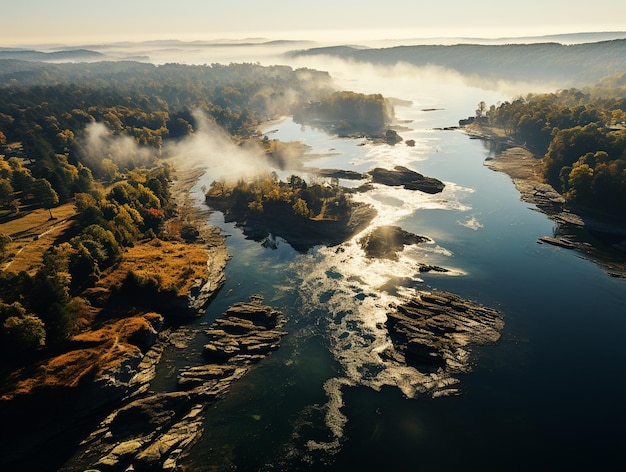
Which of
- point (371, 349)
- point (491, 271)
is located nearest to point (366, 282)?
point (371, 349)

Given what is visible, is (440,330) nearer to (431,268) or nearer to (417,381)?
(417,381)

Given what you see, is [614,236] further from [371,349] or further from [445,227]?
[371,349]

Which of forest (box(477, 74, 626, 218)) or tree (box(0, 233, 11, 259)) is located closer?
tree (box(0, 233, 11, 259))

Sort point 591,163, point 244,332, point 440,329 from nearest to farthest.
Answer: point 440,329 → point 244,332 → point 591,163

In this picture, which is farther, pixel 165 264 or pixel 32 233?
pixel 32 233

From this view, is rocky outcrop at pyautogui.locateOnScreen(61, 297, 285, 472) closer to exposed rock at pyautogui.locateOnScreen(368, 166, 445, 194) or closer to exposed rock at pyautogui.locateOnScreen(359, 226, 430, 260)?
exposed rock at pyautogui.locateOnScreen(359, 226, 430, 260)

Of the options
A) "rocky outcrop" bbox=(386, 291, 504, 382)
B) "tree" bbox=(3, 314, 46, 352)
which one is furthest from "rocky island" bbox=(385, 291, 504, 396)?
"tree" bbox=(3, 314, 46, 352)

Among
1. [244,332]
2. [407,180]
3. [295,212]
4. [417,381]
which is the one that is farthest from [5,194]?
[407,180]
